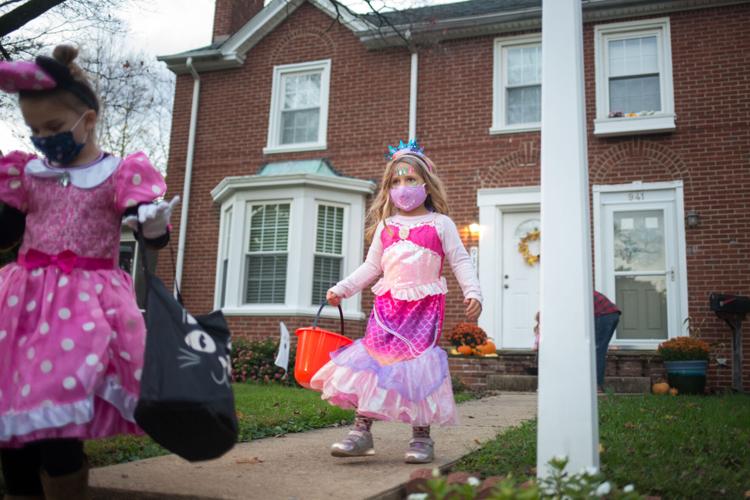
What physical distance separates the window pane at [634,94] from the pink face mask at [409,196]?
755 cm

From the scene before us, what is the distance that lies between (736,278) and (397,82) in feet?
19.6

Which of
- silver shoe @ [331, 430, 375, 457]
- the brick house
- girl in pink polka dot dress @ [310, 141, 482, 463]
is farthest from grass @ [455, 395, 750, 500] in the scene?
the brick house

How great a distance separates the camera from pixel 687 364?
8.53 meters

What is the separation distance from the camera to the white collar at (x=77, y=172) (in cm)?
257

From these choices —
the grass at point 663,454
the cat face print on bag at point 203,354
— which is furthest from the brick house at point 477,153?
the cat face print on bag at point 203,354

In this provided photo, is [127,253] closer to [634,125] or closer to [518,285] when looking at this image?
[518,285]

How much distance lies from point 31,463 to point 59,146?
3.73ft

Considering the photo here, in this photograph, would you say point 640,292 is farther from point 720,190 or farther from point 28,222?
point 28,222

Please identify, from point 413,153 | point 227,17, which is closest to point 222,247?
point 227,17

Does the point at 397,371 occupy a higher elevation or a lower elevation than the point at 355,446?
higher

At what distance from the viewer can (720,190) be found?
31.9ft

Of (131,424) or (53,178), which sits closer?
(131,424)

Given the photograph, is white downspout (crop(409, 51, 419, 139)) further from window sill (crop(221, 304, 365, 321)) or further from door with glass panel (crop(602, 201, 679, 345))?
door with glass panel (crop(602, 201, 679, 345))

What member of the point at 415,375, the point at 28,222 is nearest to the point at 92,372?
the point at 28,222
